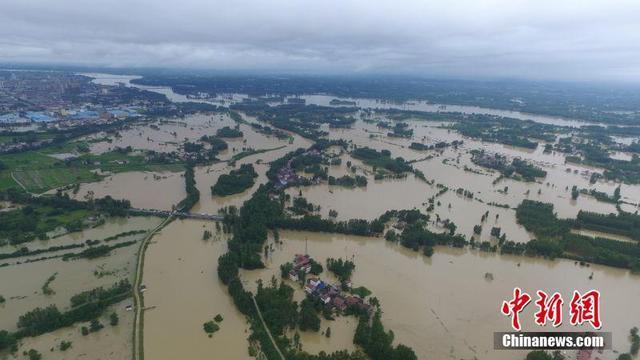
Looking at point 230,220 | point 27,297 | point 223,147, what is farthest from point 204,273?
point 223,147

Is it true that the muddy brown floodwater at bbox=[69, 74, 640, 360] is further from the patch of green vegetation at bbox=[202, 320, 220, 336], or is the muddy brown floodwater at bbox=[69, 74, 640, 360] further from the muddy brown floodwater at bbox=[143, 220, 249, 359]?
the patch of green vegetation at bbox=[202, 320, 220, 336]

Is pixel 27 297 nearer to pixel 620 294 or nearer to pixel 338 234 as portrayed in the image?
pixel 338 234

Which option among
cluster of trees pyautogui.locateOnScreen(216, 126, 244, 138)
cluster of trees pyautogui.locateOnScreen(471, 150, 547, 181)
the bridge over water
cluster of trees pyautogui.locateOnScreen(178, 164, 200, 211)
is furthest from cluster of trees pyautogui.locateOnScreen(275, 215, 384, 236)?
cluster of trees pyautogui.locateOnScreen(216, 126, 244, 138)

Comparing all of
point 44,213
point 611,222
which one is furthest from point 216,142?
point 611,222

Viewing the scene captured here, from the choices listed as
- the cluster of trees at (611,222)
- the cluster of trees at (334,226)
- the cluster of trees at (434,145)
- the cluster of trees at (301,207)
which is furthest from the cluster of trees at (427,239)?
the cluster of trees at (434,145)

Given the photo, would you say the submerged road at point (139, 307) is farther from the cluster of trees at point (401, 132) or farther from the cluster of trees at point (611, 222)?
the cluster of trees at point (401, 132)

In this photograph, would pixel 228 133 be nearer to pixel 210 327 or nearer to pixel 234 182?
pixel 234 182

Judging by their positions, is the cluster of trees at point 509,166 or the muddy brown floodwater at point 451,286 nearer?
the muddy brown floodwater at point 451,286

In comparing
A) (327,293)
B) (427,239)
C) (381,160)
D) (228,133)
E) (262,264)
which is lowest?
(327,293)
